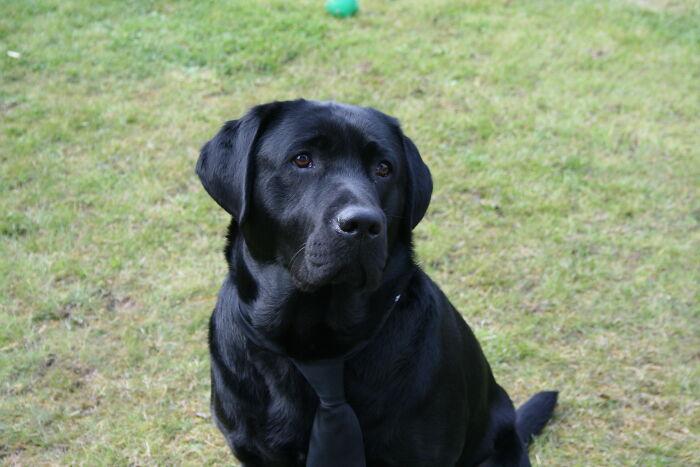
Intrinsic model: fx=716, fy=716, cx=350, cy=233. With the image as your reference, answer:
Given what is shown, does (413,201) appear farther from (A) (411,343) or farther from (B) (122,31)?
(B) (122,31)

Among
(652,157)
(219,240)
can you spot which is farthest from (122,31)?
(652,157)

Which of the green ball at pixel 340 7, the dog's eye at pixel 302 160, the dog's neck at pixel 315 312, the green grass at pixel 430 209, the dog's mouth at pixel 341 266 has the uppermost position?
the dog's eye at pixel 302 160

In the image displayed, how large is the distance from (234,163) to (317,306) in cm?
58

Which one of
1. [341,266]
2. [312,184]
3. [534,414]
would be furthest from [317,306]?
[534,414]

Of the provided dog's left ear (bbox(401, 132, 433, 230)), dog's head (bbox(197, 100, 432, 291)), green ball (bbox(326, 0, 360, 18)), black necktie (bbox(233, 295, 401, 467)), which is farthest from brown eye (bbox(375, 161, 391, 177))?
green ball (bbox(326, 0, 360, 18))

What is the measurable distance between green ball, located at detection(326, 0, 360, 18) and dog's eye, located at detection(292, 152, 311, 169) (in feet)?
18.4

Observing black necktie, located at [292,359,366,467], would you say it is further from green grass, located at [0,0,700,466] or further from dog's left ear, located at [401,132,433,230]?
green grass, located at [0,0,700,466]

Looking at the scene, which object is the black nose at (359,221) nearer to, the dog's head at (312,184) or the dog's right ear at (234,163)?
the dog's head at (312,184)

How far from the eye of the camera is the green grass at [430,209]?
12.0 ft

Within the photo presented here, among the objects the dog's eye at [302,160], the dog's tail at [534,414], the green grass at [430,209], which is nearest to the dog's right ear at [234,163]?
the dog's eye at [302,160]

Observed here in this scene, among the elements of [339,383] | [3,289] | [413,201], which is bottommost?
[3,289]

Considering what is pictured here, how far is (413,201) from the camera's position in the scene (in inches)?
104

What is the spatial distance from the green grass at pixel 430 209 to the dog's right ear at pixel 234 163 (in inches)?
58.7

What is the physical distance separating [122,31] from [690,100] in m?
5.61
